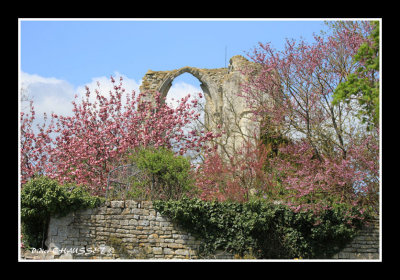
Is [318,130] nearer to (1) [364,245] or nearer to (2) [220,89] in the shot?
(1) [364,245]

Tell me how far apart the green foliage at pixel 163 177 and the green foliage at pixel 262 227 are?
1116 mm

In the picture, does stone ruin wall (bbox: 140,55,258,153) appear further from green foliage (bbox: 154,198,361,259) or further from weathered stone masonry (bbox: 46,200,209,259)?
weathered stone masonry (bbox: 46,200,209,259)

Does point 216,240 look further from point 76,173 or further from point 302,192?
point 76,173

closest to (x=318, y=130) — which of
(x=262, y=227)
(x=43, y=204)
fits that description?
(x=262, y=227)

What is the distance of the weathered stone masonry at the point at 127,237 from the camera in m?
11.9

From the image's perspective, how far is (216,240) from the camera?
11875mm

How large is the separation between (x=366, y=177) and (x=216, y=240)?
12.9ft

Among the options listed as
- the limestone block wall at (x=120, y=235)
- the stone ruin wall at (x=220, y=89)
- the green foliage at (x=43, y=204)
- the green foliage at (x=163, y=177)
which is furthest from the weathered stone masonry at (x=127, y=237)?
the stone ruin wall at (x=220, y=89)

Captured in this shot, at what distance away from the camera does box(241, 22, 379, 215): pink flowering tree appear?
12.0m

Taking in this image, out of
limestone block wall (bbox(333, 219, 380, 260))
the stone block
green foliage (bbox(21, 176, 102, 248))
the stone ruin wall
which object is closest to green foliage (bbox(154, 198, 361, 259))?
limestone block wall (bbox(333, 219, 380, 260))

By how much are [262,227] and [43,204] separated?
17.4 feet

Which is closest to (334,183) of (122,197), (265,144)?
(265,144)

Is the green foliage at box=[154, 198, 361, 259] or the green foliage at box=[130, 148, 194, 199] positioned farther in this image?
the green foliage at box=[130, 148, 194, 199]

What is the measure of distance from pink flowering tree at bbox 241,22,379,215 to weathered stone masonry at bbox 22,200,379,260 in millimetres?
1311
